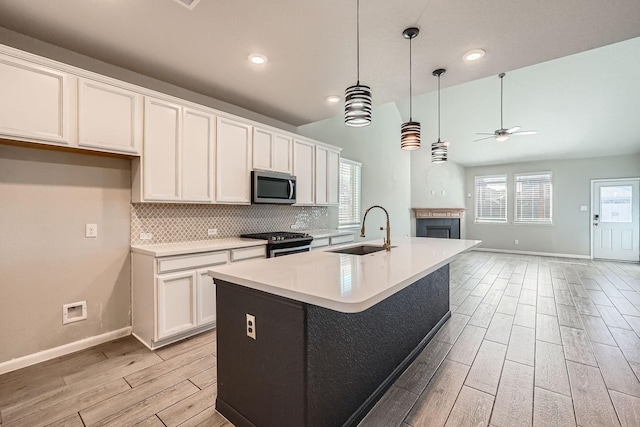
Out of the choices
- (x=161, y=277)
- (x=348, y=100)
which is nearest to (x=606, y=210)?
(x=348, y=100)

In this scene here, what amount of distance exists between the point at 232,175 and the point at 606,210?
28.5ft

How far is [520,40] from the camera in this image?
2348 millimetres

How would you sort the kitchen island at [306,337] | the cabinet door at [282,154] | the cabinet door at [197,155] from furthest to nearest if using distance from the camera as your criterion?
the cabinet door at [282,154]
the cabinet door at [197,155]
the kitchen island at [306,337]

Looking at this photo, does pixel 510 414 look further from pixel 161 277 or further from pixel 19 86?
pixel 19 86

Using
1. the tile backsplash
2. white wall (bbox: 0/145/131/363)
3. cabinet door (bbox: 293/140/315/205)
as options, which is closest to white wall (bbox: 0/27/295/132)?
white wall (bbox: 0/145/131/363)

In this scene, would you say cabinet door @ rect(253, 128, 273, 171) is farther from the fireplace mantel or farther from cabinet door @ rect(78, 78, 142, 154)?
the fireplace mantel

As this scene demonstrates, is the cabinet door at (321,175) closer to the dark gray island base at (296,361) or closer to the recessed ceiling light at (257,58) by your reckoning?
the recessed ceiling light at (257,58)

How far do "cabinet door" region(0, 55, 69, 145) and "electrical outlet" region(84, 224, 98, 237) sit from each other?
2.53 feet

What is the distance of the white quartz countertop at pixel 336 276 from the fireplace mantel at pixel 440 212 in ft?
20.3

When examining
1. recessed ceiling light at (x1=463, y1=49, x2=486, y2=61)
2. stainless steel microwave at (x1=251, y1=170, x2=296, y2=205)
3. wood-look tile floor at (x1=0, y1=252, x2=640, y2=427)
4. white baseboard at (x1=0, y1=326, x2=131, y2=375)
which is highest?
recessed ceiling light at (x1=463, y1=49, x2=486, y2=61)

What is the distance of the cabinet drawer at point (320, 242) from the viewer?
4.04 m

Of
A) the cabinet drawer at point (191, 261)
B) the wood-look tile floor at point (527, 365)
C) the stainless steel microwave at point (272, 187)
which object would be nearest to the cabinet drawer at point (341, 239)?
the stainless steel microwave at point (272, 187)

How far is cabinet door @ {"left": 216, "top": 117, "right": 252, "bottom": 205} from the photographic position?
126 inches

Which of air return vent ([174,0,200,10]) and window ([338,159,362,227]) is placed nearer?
air return vent ([174,0,200,10])
